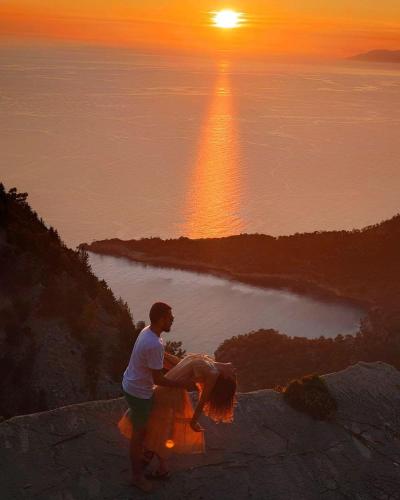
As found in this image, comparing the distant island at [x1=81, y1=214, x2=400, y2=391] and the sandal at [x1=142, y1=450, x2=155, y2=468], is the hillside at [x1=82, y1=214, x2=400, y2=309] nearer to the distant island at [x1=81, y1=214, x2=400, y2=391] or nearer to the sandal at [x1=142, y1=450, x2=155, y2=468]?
the distant island at [x1=81, y1=214, x2=400, y2=391]

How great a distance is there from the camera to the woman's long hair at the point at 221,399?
922 centimetres

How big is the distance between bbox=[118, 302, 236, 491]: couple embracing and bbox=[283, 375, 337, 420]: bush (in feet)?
11.6

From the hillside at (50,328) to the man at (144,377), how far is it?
41.0 feet

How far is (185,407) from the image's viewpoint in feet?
30.8

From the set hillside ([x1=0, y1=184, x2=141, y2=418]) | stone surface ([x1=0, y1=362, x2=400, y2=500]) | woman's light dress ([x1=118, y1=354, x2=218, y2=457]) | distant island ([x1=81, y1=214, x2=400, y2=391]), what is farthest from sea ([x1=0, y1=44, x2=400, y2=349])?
woman's light dress ([x1=118, y1=354, x2=218, y2=457])

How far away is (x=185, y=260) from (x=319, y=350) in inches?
1121

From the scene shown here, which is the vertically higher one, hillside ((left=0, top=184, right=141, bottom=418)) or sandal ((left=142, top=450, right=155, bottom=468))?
hillside ((left=0, top=184, right=141, bottom=418))

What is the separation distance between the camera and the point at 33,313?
23844 mm

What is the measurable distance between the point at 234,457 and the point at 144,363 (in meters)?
3.28

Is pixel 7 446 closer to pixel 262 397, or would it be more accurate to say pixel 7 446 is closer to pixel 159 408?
pixel 159 408

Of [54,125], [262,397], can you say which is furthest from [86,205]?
[262,397]

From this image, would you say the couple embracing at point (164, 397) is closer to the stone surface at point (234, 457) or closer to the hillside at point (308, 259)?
the stone surface at point (234, 457)

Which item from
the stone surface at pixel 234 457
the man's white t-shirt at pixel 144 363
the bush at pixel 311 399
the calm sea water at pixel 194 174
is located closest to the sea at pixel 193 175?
the calm sea water at pixel 194 174

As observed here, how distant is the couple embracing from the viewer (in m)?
8.48
